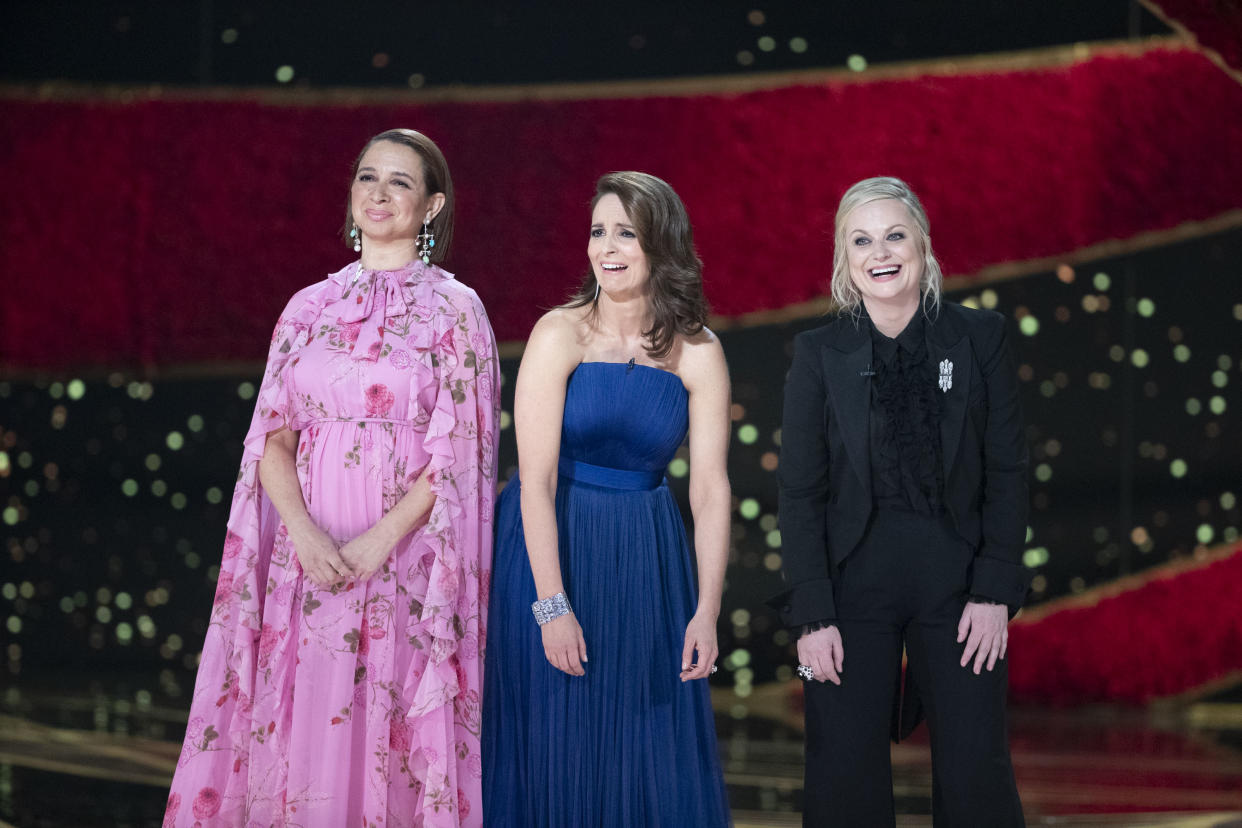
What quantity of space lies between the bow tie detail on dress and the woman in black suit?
788 mm

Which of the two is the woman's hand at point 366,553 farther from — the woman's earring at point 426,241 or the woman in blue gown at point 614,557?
the woman's earring at point 426,241

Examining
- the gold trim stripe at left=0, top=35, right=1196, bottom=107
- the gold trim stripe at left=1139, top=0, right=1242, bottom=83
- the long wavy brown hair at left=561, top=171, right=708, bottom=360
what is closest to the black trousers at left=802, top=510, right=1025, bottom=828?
the long wavy brown hair at left=561, top=171, right=708, bottom=360

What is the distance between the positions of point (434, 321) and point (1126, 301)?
319cm

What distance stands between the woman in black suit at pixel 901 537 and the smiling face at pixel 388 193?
2.75 feet

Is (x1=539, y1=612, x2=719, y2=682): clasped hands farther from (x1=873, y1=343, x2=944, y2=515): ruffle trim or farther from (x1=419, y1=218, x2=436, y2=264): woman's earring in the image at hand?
(x1=419, y1=218, x2=436, y2=264): woman's earring

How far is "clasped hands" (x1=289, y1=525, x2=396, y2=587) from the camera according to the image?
233cm

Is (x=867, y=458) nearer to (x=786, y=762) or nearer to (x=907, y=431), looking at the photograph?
(x=907, y=431)

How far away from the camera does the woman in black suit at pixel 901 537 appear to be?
2107mm

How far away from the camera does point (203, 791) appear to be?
2.38 metres

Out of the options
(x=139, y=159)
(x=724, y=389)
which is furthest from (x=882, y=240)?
(x=139, y=159)

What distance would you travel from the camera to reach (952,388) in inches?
85.6

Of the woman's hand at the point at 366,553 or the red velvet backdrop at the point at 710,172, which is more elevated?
the red velvet backdrop at the point at 710,172

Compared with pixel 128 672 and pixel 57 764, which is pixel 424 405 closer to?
pixel 57 764

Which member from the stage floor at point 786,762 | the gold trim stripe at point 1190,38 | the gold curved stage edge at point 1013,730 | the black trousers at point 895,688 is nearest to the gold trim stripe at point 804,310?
the gold curved stage edge at point 1013,730
